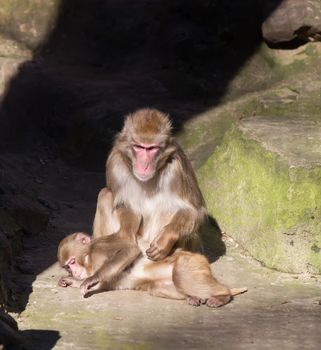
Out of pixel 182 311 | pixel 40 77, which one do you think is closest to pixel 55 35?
pixel 40 77

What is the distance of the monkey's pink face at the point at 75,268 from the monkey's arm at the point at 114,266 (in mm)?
210

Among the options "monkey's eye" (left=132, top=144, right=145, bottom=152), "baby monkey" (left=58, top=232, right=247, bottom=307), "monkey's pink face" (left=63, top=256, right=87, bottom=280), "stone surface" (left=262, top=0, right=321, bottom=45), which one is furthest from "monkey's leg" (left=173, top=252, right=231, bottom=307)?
"stone surface" (left=262, top=0, right=321, bottom=45)

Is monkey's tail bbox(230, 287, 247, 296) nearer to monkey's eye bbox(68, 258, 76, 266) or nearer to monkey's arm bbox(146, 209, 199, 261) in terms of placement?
monkey's arm bbox(146, 209, 199, 261)

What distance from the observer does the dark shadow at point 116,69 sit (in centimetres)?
1170

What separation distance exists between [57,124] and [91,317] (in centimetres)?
517

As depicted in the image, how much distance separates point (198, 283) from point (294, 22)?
5.87m

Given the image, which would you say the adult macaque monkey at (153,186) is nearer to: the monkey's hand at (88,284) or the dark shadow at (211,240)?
the monkey's hand at (88,284)

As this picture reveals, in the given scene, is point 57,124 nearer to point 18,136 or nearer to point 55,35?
point 18,136

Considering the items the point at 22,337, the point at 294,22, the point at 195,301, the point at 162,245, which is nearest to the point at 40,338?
the point at 22,337

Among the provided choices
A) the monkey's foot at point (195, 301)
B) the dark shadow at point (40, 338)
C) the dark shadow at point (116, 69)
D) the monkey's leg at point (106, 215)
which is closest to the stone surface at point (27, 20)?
the dark shadow at point (116, 69)

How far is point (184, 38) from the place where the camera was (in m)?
13.3

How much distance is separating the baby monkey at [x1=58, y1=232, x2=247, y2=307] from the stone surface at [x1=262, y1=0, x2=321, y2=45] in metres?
5.47

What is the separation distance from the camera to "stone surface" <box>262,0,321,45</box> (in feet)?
40.5

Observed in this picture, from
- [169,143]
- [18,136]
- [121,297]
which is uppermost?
[169,143]
